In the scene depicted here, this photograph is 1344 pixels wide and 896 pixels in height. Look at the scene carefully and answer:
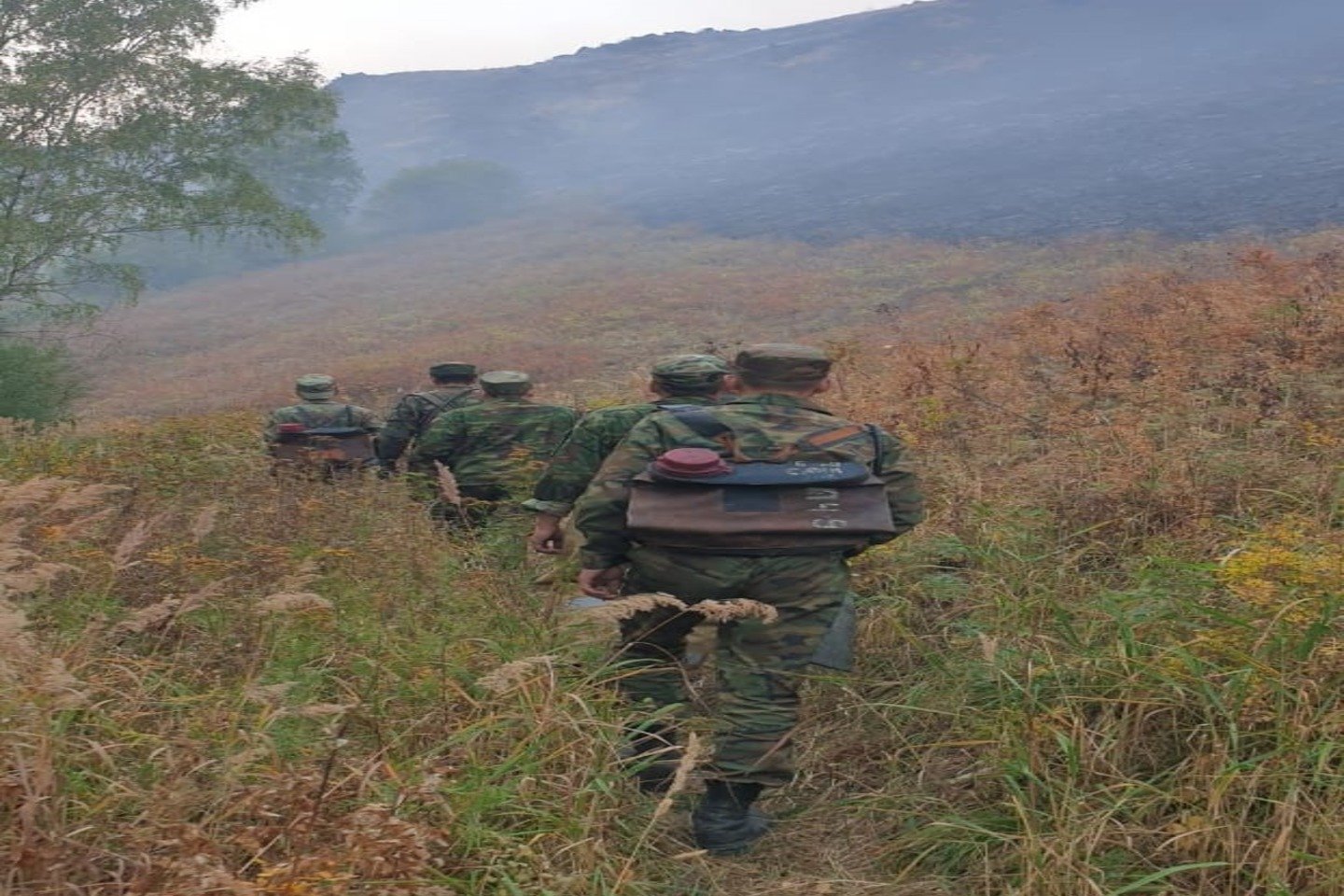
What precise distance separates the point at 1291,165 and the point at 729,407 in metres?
30.3

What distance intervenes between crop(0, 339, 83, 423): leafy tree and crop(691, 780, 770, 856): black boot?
11.4 meters

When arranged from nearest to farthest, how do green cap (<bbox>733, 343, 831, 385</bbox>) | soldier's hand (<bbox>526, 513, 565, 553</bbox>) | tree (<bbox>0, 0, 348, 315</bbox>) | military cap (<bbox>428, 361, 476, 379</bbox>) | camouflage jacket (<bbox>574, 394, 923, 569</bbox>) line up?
camouflage jacket (<bbox>574, 394, 923, 569</bbox>), green cap (<bbox>733, 343, 831, 385</bbox>), soldier's hand (<bbox>526, 513, 565, 553</bbox>), military cap (<bbox>428, 361, 476, 379</bbox>), tree (<bbox>0, 0, 348, 315</bbox>)

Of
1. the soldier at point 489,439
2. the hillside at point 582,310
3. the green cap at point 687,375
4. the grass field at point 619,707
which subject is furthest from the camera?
the hillside at point 582,310

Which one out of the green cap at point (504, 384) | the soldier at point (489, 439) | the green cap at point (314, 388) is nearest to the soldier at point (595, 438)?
the soldier at point (489, 439)

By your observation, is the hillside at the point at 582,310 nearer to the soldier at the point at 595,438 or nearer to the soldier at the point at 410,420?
the soldier at the point at 410,420

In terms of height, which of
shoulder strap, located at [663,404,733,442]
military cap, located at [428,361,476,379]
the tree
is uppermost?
the tree

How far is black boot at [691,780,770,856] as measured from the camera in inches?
121

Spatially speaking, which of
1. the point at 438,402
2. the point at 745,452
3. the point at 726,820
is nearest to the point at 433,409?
the point at 438,402

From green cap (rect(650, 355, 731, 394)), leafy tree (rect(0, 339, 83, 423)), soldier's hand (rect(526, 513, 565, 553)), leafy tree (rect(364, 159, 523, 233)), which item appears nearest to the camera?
soldier's hand (rect(526, 513, 565, 553))

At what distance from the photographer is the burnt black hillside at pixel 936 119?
29531mm

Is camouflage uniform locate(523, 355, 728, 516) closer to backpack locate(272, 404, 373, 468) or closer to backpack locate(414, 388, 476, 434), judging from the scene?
backpack locate(414, 388, 476, 434)

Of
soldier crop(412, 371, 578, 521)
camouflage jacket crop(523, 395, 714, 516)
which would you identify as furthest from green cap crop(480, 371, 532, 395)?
camouflage jacket crop(523, 395, 714, 516)

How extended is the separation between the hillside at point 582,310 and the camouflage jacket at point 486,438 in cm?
756

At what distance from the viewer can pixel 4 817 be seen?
2.17 m
